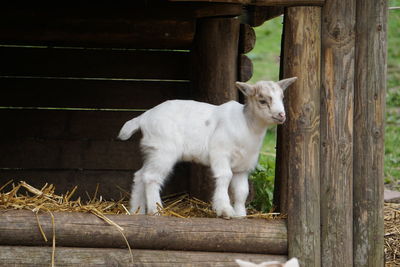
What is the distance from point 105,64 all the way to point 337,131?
125 inches

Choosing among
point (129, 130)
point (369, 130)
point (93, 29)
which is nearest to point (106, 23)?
point (93, 29)

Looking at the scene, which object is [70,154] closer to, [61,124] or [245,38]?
[61,124]

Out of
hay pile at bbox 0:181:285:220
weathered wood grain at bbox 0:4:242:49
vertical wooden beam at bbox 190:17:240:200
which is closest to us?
hay pile at bbox 0:181:285:220

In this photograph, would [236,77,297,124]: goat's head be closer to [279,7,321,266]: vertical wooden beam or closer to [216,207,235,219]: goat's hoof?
[279,7,321,266]: vertical wooden beam

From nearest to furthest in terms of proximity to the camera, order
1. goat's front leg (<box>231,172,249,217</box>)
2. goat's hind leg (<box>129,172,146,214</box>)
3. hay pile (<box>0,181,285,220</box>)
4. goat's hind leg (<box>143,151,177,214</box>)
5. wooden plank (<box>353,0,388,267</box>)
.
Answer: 1. hay pile (<box>0,181,285,220</box>)
2. wooden plank (<box>353,0,388,267</box>)
3. goat's hind leg (<box>143,151,177,214</box>)
4. goat's front leg (<box>231,172,249,217</box>)
5. goat's hind leg (<box>129,172,146,214</box>)

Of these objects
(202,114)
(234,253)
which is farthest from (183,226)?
(202,114)

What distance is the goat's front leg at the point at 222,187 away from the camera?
6371 millimetres

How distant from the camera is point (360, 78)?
20.9ft

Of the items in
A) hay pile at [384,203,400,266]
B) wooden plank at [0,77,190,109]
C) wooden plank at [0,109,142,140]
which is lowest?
hay pile at [384,203,400,266]

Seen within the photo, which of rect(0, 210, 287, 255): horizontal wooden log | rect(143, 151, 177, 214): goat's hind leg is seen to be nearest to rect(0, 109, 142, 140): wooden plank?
rect(143, 151, 177, 214): goat's hind leg

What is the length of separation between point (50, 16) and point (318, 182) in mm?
3078

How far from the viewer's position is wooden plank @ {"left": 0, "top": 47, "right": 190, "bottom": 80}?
8.59 m

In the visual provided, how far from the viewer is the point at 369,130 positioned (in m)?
6.35

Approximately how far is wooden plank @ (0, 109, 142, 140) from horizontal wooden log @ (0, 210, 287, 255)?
2.54 m
